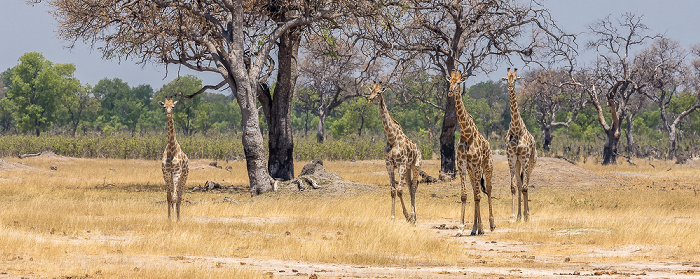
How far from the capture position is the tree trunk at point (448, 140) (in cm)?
3238

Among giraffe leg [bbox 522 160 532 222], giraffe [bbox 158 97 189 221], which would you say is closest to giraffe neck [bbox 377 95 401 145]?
giraffe leg [bbox 522 160 532 222]

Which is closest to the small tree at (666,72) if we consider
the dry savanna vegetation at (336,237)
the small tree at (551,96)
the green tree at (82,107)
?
the small tree at (551,96)

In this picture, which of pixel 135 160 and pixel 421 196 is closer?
pixel 421 196

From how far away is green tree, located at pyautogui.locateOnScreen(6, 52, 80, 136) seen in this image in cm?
7206

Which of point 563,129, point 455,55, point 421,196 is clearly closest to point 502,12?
point 455,55

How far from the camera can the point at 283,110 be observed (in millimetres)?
27859

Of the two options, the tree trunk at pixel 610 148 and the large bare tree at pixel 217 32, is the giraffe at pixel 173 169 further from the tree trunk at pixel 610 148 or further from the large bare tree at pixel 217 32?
the tree trunk at pixel 610 148

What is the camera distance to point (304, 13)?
2616cm

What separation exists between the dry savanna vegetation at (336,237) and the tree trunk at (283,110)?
290 cm

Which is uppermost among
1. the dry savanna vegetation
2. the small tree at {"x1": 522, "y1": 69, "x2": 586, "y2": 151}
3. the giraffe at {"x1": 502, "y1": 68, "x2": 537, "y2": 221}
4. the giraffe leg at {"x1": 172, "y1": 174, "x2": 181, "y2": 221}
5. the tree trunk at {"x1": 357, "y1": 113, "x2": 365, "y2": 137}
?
the small tree at {"x1": 522, "y1": 69, "x2": 586, "y2": 151}

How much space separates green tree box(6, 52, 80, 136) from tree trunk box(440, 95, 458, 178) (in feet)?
164

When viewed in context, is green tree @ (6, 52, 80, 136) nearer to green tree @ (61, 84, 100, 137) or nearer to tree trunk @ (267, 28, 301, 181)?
green tree @ (61, 84, 100, 137)

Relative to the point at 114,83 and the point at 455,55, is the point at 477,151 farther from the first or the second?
the point at 114,83

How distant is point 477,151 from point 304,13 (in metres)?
12.4
